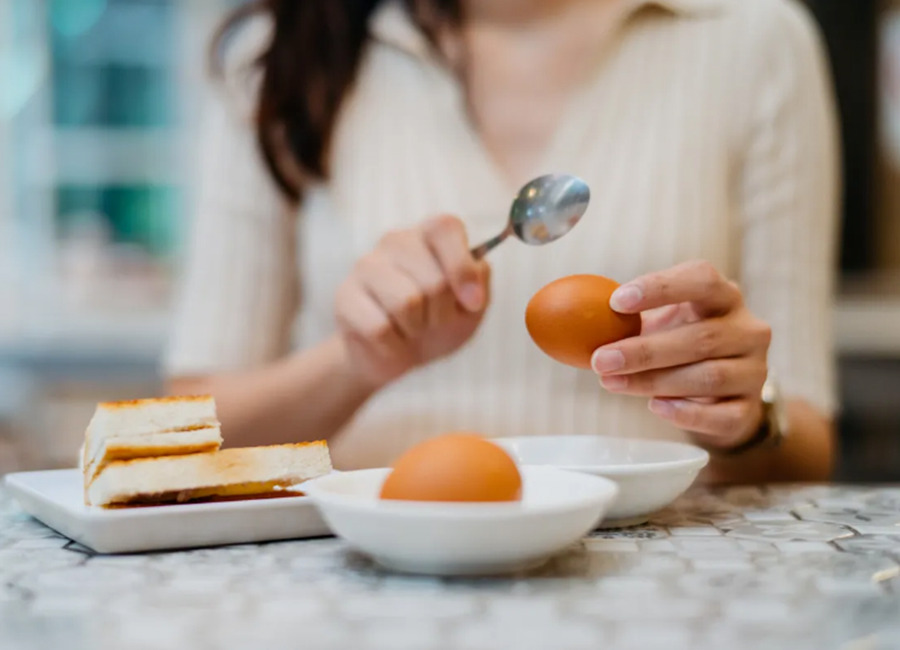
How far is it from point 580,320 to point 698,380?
4.4 inches

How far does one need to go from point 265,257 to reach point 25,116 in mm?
1905

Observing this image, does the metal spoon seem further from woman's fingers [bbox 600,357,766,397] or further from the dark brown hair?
the dark brown hair

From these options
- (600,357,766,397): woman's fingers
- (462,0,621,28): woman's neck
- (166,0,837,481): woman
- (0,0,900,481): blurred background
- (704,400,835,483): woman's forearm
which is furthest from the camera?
(0,0,900,481): blurred background

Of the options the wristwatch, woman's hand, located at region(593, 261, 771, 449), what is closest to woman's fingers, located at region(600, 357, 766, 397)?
woman's hand, located at region(593, 261, 771, 449)

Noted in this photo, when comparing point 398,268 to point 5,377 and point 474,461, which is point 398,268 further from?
point 5,377

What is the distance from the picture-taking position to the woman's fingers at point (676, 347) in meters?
0.72

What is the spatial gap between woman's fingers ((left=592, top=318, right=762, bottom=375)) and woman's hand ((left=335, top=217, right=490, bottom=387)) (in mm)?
186

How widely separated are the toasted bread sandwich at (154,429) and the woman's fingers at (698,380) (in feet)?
0.87

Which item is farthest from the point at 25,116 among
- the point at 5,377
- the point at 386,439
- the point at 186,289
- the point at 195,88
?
the point at 386,439

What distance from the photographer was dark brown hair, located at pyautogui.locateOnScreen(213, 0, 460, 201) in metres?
1.28

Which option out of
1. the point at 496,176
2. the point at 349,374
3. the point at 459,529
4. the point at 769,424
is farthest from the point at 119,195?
the point at 459,529

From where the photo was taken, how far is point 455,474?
591 mm

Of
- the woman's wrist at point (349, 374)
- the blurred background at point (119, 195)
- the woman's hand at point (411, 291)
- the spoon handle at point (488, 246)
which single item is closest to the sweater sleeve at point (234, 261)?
the woman's wrist at point (349, 374)

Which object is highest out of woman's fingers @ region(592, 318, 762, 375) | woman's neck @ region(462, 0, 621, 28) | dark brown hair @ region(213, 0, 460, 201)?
woman's neck @ region(462, 0, 621, 28)
